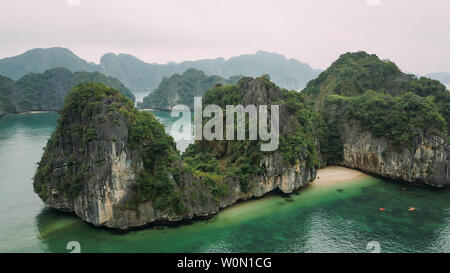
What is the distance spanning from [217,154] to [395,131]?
16293 mm

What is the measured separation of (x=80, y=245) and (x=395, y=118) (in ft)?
90.3

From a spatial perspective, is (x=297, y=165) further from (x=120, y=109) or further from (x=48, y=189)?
(x=48, y=189)

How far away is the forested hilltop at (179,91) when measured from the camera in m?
92.3

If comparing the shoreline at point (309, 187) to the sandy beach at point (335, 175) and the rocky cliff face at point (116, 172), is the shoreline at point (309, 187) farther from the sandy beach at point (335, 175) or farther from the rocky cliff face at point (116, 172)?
the rocky cliff face at point (116, 172)

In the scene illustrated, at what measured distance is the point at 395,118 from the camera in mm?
28156

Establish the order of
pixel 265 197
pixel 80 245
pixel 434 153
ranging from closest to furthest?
pixel 80 245
pixel 265 197
pixel 434 153

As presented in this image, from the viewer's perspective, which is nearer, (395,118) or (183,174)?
(183,174)

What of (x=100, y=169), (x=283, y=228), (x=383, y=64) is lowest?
(x=283, y=228)

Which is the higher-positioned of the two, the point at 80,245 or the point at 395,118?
the point at 395,118

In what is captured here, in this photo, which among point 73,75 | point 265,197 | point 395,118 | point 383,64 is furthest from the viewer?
point 73,75

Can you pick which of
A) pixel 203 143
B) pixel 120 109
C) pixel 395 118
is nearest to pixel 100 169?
pixel 120 109

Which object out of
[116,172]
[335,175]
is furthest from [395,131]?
[116,172]

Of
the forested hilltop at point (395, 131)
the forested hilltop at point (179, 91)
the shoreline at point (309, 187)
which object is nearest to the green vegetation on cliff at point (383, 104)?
the forested hilltop at point (395, 131)

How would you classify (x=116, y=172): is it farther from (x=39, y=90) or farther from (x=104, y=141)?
(x=39, y=90)
